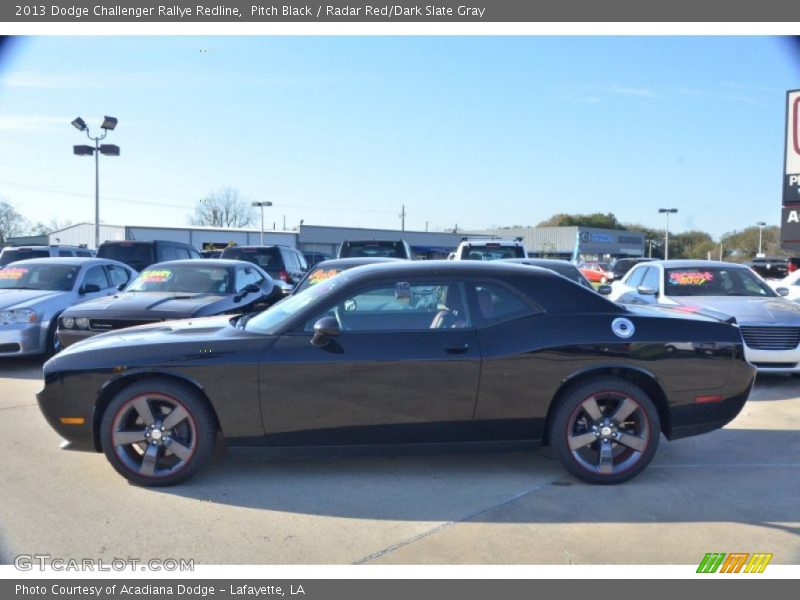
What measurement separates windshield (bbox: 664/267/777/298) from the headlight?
8591 mm

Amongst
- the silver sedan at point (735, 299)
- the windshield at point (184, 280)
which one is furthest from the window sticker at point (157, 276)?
the silver sedan at point (735, 299)

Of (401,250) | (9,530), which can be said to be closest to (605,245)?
(401,250)

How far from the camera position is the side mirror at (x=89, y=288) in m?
9.36

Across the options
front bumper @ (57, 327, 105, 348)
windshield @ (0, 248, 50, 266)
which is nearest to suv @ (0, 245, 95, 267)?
windshield @ (0, 248, 50, 266)

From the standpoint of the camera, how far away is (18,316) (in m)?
8.13

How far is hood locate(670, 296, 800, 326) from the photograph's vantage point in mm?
7445

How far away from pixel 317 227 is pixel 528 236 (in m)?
30.7

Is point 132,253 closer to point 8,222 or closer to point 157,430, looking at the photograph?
point 157,430

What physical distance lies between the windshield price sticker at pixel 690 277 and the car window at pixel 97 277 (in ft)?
28.2

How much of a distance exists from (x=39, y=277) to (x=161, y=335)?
6153mm

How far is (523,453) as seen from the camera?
198 inches

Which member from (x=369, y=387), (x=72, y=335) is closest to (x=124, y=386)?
(x=369, y=387)

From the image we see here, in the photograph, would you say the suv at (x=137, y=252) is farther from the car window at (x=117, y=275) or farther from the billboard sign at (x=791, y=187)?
the billboard sign at (x=791, y=187)

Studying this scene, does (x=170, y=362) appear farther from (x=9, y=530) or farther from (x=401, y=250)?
(x=401, y=250)
